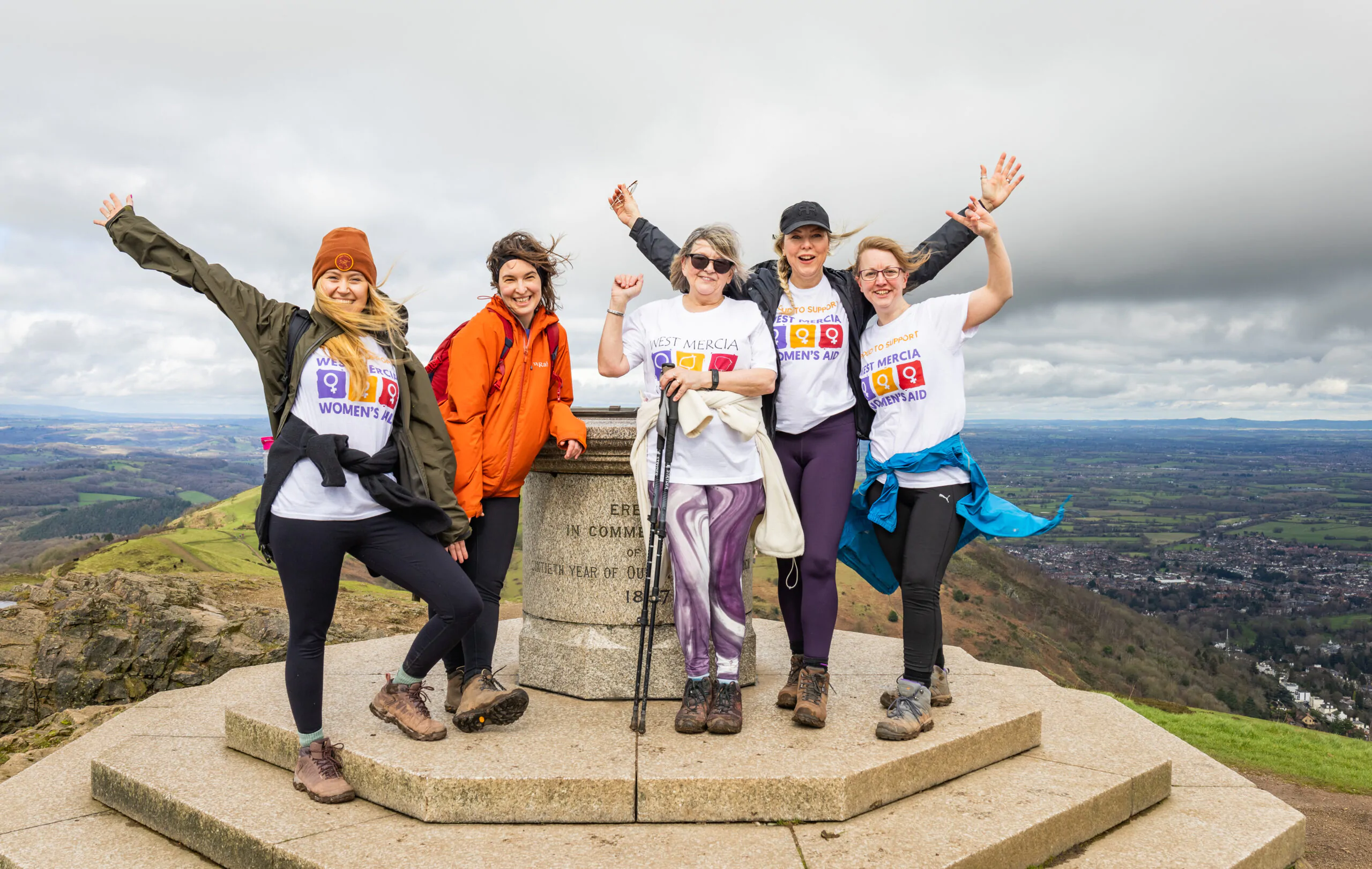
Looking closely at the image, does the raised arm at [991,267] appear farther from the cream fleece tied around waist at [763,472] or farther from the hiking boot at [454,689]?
the hiking boot at [454,689]

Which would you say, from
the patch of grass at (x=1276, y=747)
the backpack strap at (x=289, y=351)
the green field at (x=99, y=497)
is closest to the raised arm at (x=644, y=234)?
the backpack strap at (x=289, y=351)

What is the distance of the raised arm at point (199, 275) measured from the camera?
3895 millimetres

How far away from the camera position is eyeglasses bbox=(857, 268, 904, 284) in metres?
4.88

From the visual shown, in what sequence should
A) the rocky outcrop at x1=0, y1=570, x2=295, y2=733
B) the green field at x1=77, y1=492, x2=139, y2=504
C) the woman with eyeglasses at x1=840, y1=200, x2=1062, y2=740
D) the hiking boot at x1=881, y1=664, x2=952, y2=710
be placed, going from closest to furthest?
the woman with eyeglasses at x1=840, y1=200, x2=1062, y2=740 → the hiking boot at x1=881, y1=664, x2=952, y2=710 → the rocky outcrop at x1=0, y1=570, x2=295, y2=733 → the green field at x1=77, y1=492, x2=139, y2=504

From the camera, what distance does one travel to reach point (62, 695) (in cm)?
771

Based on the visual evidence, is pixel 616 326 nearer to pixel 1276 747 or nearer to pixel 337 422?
pixel 337 422

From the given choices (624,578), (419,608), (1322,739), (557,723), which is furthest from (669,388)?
(1322,739)

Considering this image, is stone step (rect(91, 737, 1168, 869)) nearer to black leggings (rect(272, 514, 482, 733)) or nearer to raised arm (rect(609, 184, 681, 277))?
black leggings (rect(272, 514, 482, 733))

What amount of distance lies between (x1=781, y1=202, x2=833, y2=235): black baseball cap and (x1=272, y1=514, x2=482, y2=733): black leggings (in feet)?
8.38

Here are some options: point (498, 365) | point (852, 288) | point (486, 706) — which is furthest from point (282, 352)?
point (852, 288)

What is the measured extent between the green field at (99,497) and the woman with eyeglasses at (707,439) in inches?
5083

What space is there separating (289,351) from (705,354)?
2060mm

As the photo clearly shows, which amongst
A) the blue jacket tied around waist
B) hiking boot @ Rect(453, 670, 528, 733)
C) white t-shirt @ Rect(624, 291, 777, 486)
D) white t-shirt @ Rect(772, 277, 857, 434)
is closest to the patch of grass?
the blue jacket tied around waist

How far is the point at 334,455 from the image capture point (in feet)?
12.8
